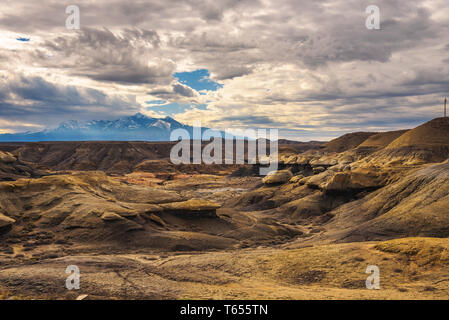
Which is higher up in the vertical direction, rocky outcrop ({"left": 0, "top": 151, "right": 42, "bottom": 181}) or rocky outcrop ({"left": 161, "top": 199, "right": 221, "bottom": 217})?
rocky outcrop ({"left": 0, "top": 151, "right": 42, "bottom": 181})

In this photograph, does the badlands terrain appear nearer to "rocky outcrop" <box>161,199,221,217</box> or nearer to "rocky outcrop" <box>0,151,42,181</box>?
"rocky outcrop" <box>161,199,221,217</box>

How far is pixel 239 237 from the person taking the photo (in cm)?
2412

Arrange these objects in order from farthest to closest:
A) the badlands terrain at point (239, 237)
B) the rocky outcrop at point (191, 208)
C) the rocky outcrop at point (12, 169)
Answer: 1. the rocky outcrop at point (12, 169)
2. the rocky outcrop at point (191, 208)
3. the badlands terrain at point (239, 237)

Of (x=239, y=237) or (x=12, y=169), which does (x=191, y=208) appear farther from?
(x=12, y=169)

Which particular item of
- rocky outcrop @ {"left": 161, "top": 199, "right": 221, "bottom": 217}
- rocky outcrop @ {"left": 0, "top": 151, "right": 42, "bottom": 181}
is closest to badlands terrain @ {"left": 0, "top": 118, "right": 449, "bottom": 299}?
rocky outcrop @ {"left": 161, "top": 199, "right": 221, "bottom": 217}

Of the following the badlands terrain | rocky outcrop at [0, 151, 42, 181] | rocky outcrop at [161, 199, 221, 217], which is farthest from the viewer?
rocky outcrop at [0, 151, 42, 181]

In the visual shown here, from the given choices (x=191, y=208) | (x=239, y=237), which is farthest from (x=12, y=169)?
(x=239, y=237)

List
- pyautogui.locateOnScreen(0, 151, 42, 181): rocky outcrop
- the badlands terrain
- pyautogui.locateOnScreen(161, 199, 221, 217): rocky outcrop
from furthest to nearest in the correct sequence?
pyautogui.locateOnScreen(0, 151, 42, 181): rocky outcrop < pyautogui.locateOnScreen(161, 199, 221, 217): rocky outcrop < the badlands terrain

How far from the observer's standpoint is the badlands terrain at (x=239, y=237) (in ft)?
37.7

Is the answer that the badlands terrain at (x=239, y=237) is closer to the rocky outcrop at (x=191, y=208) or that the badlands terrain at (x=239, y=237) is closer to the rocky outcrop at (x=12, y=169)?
the rocky outcrop at (x=191, y=208)

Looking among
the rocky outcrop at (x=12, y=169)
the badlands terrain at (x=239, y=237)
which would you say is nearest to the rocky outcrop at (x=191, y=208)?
the badlands terrain at (x=239, y=237)

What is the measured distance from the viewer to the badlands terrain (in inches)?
452

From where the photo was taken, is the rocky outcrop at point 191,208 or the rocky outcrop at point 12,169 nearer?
the rocky outcrop at point 191,208

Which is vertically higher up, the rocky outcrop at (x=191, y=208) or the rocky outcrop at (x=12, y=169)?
the rocky outcrop at (x=12, y=169)
